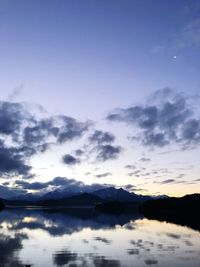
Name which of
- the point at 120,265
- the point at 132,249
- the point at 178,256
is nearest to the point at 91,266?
the point at 120,265

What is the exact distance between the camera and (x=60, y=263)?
140 ft

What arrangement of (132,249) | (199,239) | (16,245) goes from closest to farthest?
(132,249) < (16,245) < (199,239)

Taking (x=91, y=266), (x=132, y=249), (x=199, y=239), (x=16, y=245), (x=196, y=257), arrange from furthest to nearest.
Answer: (x=199, y=239), (x=16, y=245), (x=132, y=249), (x=196, y=257), (x=91, y=266)

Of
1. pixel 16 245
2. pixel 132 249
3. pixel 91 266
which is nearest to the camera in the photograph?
pixel 91 266

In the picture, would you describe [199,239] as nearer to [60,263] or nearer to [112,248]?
[112,248]

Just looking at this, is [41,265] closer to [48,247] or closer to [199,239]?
[48,247]

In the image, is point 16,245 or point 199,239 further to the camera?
point 199,239

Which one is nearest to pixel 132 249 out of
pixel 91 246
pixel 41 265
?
pixel 91 246

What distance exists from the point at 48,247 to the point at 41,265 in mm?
16682

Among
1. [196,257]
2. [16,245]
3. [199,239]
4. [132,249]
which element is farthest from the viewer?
[199,239]

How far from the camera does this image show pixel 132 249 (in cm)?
5578

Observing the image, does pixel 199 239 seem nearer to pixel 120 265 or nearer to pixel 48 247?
pixel 48 247

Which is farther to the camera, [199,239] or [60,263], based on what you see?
[199,239]

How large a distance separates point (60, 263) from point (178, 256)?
14060mm
